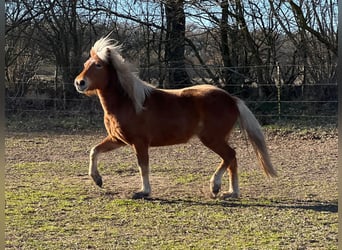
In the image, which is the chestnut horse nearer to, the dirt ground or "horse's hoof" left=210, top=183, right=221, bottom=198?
"horse's hoof" left=210, top=183, right=221, bottom=198

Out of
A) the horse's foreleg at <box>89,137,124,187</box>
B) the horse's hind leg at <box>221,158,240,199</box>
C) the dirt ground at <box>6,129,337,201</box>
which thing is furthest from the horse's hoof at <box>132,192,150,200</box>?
the horse's hind leg at <box>221,158,240,199</box>

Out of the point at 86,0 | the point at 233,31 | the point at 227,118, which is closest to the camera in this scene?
the point at 227,118

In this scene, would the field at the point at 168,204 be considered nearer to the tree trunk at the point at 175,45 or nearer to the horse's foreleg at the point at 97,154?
the horse's foreleg at the point at 97,154

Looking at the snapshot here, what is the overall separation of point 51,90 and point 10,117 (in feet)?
4.29

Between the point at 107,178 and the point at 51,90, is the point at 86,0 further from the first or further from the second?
the point at 107,178

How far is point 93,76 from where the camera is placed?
17.0ft

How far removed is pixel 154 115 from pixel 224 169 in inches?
33.6

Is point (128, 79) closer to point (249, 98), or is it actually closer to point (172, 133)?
point (172, 133)

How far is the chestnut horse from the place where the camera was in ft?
16.9

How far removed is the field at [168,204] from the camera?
12.1 feet

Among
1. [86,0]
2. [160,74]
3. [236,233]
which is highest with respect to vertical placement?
[86,0]

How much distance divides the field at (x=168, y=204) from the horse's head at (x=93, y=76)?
1038 millimetres

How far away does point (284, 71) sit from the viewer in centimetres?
1202

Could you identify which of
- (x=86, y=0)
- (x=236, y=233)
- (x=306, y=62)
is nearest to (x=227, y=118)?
(x=236, y=233)
